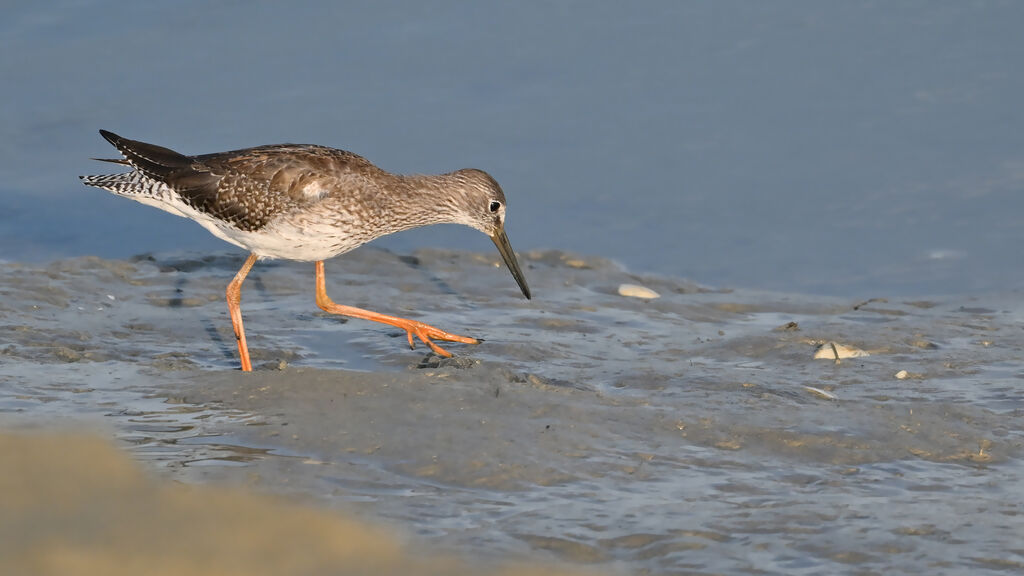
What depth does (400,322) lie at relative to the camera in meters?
7.79

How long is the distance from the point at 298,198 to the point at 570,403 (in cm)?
225

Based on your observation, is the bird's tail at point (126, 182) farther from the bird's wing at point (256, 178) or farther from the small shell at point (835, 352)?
the small shell at point (835, 352)

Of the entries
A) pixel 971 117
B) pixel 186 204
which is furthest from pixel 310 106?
pixel 971 117

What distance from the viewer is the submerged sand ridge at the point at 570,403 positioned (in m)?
4.99

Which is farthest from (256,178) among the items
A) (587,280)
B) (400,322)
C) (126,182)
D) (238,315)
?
(587,280)

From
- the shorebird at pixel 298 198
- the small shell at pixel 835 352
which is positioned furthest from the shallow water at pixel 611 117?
the shorebird at pixel 298 198

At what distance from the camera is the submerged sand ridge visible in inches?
197

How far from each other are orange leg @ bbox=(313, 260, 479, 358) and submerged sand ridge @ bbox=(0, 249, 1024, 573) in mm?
119

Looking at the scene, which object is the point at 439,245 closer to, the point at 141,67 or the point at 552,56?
the point at 552,56

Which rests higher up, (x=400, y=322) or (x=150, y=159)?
(x=150, y=159)

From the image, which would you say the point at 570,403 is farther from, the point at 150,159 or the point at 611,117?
the point at 611,117

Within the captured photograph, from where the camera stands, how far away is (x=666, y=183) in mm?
10453

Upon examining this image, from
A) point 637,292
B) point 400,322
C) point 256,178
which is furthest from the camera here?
point 637,292

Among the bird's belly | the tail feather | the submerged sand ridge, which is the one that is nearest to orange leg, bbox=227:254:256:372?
the submerged sand ridge
